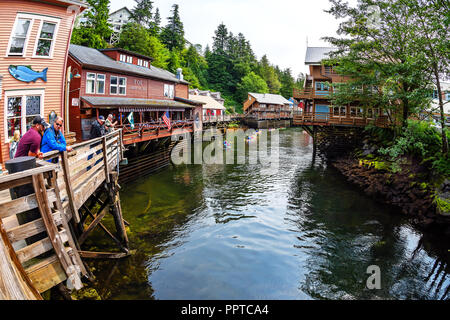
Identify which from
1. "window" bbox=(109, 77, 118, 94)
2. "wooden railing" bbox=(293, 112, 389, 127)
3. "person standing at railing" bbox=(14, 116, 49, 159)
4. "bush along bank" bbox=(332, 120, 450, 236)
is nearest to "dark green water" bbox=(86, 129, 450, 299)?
"bush along bank" bbox=(332, 120, 450, 236)

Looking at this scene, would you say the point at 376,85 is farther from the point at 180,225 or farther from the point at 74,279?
the point at 74,279

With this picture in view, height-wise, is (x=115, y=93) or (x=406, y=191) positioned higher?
(x=115, y=93)

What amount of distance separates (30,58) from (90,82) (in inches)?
310

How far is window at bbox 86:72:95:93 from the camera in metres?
21.9

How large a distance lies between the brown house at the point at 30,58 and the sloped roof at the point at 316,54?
1242 inches

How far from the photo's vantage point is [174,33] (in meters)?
82.0

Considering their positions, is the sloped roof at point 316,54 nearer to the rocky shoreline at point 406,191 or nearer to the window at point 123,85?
the rocky shoreline at point 406,191

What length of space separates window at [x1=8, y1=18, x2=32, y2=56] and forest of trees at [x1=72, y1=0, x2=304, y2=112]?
3507cm

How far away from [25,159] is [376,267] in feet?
38.1

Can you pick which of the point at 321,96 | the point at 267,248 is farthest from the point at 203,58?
the point at 267,248

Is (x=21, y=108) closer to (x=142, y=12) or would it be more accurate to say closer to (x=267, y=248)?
(x=267, y=248)

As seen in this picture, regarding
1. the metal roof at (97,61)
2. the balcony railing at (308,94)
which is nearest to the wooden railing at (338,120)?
the balcony railing at (308,94)

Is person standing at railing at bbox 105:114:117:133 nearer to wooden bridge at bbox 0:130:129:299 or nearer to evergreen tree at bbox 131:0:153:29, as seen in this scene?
wooden bridge at bbox 0:130:129:299
